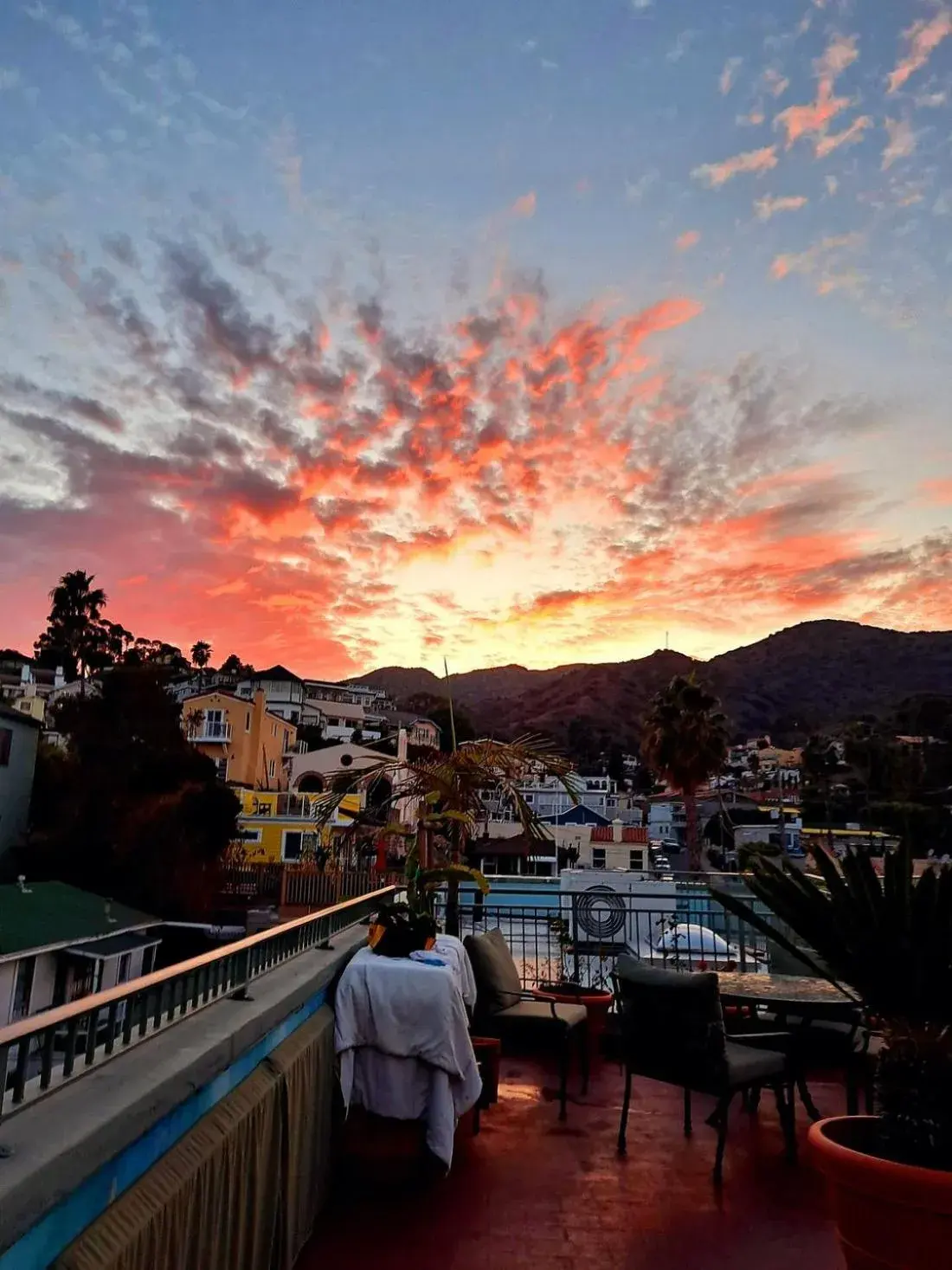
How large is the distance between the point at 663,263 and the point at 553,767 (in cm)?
601

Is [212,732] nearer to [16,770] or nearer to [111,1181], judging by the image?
[16,770]

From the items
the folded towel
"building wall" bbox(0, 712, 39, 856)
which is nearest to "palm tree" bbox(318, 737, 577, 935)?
the folded towel

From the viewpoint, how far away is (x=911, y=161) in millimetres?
7637

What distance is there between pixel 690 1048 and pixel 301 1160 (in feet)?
6.53

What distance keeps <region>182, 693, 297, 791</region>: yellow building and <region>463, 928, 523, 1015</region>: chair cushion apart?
33.9 metres

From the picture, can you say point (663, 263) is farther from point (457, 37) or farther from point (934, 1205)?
point (934, 1205)

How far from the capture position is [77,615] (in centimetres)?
5116

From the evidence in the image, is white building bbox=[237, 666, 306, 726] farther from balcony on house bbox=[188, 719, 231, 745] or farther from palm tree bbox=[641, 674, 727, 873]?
palm tree bbox=[641, 674, 727, 873]

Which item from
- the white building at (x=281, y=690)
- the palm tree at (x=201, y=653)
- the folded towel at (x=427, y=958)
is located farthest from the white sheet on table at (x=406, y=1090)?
the palm tree at (x=201, y=653)

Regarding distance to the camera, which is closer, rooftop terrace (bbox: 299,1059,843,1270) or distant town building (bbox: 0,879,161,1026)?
rooftop terrace (bbox: 299,1059,843,1270)

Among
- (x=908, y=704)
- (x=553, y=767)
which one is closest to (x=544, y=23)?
(x=553, y=767)

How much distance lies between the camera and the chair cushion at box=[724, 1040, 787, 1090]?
3859 millimetres

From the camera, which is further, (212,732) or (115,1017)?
(212,732)

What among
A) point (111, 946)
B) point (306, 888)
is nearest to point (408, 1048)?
point (111, 946)
